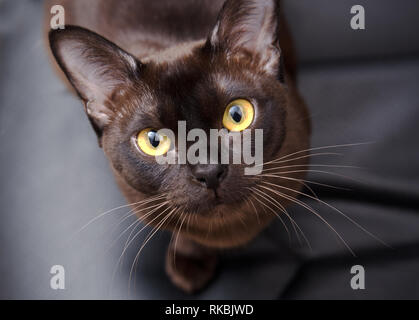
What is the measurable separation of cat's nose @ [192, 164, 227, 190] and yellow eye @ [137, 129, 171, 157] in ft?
0.23

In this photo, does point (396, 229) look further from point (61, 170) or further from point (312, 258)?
point (61, 170)

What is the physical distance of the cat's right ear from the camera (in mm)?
675

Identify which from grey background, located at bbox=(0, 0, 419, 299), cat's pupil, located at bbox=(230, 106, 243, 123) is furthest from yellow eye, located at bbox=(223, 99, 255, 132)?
grey background, located at bbox=(0, 0, 419, 299)

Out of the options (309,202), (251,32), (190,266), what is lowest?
(190,266)

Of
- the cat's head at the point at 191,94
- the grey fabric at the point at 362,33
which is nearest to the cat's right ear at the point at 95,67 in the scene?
the cat's head at the point at 191,94

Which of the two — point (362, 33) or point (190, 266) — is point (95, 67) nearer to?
point (190, 266)

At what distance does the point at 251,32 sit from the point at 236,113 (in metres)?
0.14

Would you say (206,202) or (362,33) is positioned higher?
(362,33)

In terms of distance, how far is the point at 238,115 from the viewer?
673mm

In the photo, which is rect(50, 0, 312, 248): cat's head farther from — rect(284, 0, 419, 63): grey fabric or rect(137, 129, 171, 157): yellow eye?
rect(284, 0, 419, 63): grey fabric

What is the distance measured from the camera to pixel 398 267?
0.85m

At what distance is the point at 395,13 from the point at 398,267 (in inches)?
22.3

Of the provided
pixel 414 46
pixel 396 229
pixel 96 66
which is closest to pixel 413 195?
pixel 396 229

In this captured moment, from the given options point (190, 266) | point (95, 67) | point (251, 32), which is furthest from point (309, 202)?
point (95, 67)
